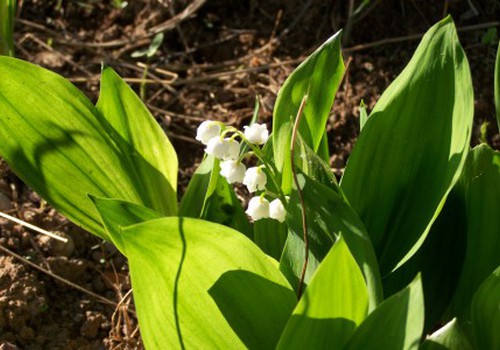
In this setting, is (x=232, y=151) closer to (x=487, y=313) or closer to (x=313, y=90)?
(x=313, y=90)

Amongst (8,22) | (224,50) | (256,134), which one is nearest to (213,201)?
(256,134)

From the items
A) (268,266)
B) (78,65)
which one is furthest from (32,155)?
(78,65)

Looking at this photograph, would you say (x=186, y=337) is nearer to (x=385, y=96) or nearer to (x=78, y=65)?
(x=385, y=96)

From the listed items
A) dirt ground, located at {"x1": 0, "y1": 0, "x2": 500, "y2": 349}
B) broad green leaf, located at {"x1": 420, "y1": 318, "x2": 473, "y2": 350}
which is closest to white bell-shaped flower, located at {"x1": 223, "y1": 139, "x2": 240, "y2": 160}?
broad green leaf, located at {"x1": 420, "y1": 318, "x2": 473, "y2": 350}

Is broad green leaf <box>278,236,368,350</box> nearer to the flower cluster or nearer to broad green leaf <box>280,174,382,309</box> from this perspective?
→ broad green leaf <box>280,174,382,309</box>

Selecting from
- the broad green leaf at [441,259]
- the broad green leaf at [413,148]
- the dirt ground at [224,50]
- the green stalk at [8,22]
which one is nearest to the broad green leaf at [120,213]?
the broad green leaf at [413,148]
